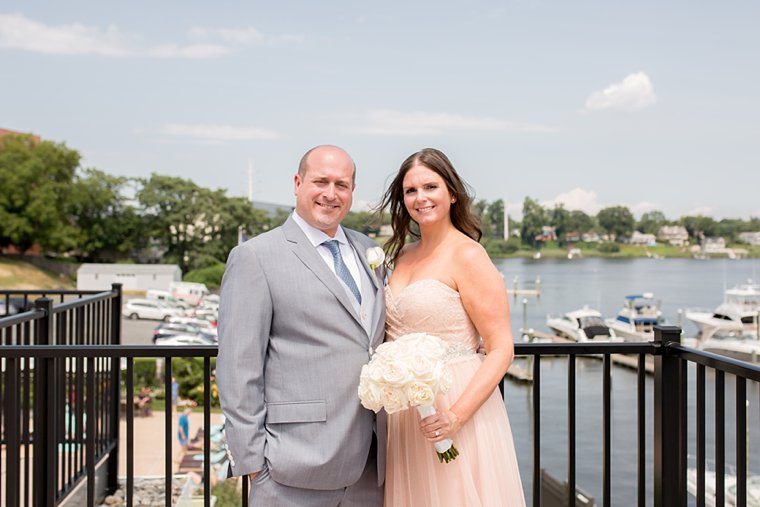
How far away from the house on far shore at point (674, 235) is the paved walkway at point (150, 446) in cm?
11560

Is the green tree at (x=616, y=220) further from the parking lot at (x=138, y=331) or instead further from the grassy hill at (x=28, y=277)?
the parking lot at (x=138, y=331)

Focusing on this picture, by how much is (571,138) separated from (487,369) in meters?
128

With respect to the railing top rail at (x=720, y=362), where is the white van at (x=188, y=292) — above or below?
below

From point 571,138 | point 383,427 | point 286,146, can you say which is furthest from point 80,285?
point 571,138

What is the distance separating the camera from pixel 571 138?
12506 centimetres

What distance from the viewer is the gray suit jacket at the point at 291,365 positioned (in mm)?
2357

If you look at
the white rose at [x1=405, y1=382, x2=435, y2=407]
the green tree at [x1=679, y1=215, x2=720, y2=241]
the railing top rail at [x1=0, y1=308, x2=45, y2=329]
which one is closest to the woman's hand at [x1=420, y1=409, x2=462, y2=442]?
the white rose at [x1=405, y1=382, x2=435, y2=407]

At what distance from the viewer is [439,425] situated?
247cm

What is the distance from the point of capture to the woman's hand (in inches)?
97.3

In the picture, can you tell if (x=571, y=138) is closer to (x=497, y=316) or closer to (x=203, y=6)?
(x=203, y=6)

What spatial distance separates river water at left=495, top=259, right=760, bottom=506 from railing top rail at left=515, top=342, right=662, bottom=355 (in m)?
23.7

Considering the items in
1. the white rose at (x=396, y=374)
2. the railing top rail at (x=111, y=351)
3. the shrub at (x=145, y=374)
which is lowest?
the shrub at (x=145, y=374)

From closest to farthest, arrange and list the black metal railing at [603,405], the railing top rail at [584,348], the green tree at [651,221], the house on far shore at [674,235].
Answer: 1. the black metal railing at [603,405]
2. the railing top rail at [584,348]
3. the green tree at [651,221]
4. the house on far shore at [674,235]

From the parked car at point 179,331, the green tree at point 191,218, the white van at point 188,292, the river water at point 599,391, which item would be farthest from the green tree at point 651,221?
the parked car at point 179,331
